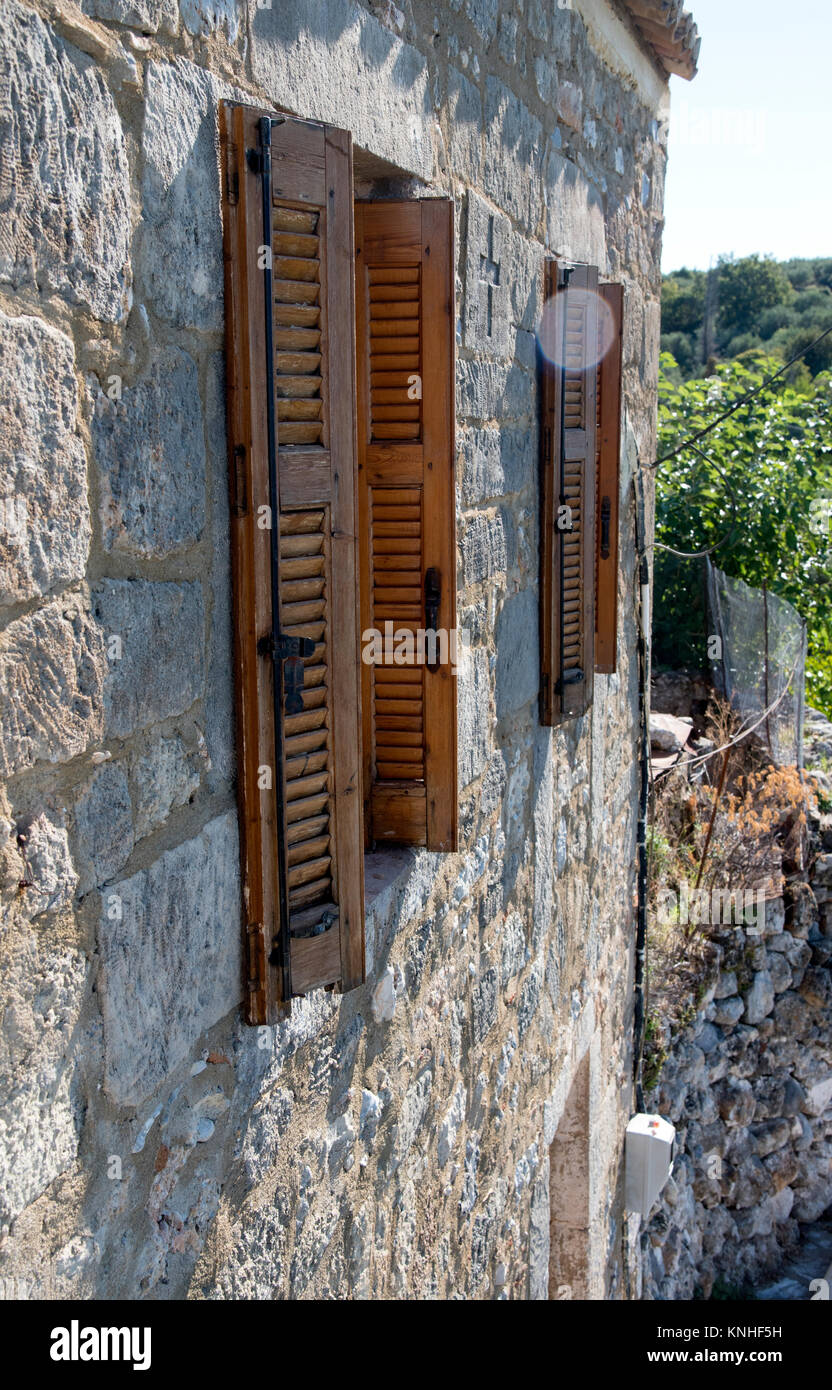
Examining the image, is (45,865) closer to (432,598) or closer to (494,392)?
(432,598)

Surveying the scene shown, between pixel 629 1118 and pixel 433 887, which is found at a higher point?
pixel 433 887

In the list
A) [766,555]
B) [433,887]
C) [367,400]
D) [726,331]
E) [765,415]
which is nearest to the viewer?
[367,400]

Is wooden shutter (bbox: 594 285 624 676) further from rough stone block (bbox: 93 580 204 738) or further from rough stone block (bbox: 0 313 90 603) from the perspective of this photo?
rough stone block (bbox: 0 313 90 603)

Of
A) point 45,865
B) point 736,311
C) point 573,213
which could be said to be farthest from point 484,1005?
point 736,311

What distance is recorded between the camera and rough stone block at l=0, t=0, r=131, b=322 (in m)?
1.16

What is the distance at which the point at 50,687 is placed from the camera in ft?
4.16

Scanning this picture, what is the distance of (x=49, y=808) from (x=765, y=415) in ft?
34.0

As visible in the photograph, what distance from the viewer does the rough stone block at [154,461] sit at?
1362 mm

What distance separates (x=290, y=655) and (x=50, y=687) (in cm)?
45

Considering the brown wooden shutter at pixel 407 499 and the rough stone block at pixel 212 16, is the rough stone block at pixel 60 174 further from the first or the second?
the brown wooden shutter at pixel 407 499

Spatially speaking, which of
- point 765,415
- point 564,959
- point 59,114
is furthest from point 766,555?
point 59,114

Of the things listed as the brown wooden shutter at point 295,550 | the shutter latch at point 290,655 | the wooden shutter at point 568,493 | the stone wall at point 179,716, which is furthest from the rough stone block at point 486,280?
the shutter latch at point 290,655
